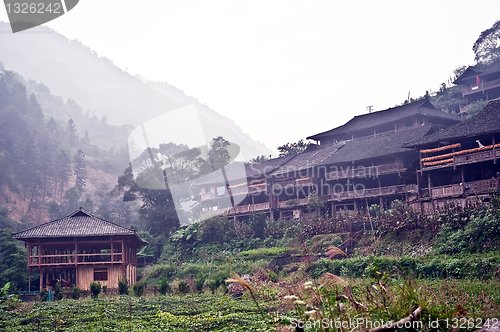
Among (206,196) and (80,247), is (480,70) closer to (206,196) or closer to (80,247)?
(206,196)

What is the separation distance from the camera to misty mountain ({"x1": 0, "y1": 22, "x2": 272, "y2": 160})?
138875mm

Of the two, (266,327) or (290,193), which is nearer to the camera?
(266,327)

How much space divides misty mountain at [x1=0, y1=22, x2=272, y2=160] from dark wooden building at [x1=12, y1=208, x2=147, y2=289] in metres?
106

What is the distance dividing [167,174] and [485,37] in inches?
1396

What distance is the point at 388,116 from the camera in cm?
4162

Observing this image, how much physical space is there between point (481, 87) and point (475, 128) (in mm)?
22290

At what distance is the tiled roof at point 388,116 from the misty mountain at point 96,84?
99.2 m

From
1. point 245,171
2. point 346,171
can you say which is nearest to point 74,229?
point 245,171

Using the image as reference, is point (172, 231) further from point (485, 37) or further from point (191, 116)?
point (191, 116)

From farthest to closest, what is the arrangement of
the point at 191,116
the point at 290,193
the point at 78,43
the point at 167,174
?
the point at 78,43
the point at 191,116
the point at 167,174
the point at 290,193

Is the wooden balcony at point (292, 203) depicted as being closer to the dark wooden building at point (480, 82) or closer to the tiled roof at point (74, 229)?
the tiled roof at point (74, 229)

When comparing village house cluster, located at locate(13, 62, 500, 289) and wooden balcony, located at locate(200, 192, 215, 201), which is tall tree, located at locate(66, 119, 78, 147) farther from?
village house cluster, located at locate(13, 62, 500, 289)

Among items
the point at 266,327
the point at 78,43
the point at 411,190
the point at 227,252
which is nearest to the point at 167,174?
the point at 227,252

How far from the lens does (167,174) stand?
4756cm
